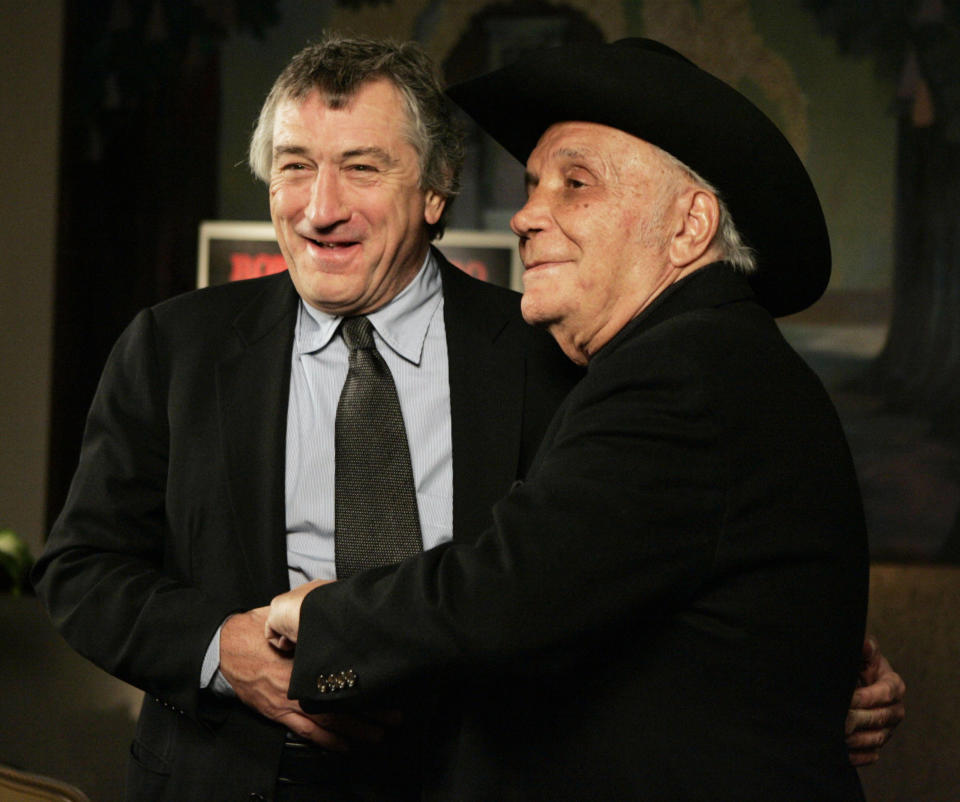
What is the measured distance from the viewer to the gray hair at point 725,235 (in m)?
1.50

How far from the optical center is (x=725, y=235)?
5.00 ft

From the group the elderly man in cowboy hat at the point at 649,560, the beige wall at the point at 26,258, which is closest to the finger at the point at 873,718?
the elderly man in cowboy hat at the point at 649,560

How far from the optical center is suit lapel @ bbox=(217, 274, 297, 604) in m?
1.74

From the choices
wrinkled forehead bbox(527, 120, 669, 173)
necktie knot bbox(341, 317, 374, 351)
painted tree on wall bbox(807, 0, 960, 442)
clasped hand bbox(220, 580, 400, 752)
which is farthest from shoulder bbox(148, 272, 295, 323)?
painted tree on wall bbox(807, 0, 960, 442)

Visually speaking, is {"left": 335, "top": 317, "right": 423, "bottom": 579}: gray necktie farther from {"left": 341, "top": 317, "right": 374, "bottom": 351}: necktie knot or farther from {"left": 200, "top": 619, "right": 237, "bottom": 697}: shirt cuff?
{"left": 200, "top": 619, "right": 237, "bottom": 697}: shirt cuff

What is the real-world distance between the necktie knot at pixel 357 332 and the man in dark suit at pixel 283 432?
0.01 m

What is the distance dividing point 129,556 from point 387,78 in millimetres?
849

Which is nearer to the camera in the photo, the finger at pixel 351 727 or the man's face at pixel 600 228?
the man's face at pixel 600 228

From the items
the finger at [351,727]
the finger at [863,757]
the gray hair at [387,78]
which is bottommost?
the finger at [863,757]

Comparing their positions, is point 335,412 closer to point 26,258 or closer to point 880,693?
point 880,693

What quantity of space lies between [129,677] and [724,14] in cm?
466

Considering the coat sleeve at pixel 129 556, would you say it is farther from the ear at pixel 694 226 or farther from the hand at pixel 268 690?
the ear at pixel 694 226

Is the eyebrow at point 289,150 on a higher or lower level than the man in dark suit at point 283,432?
higher

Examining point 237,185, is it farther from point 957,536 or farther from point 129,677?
point 129,677
